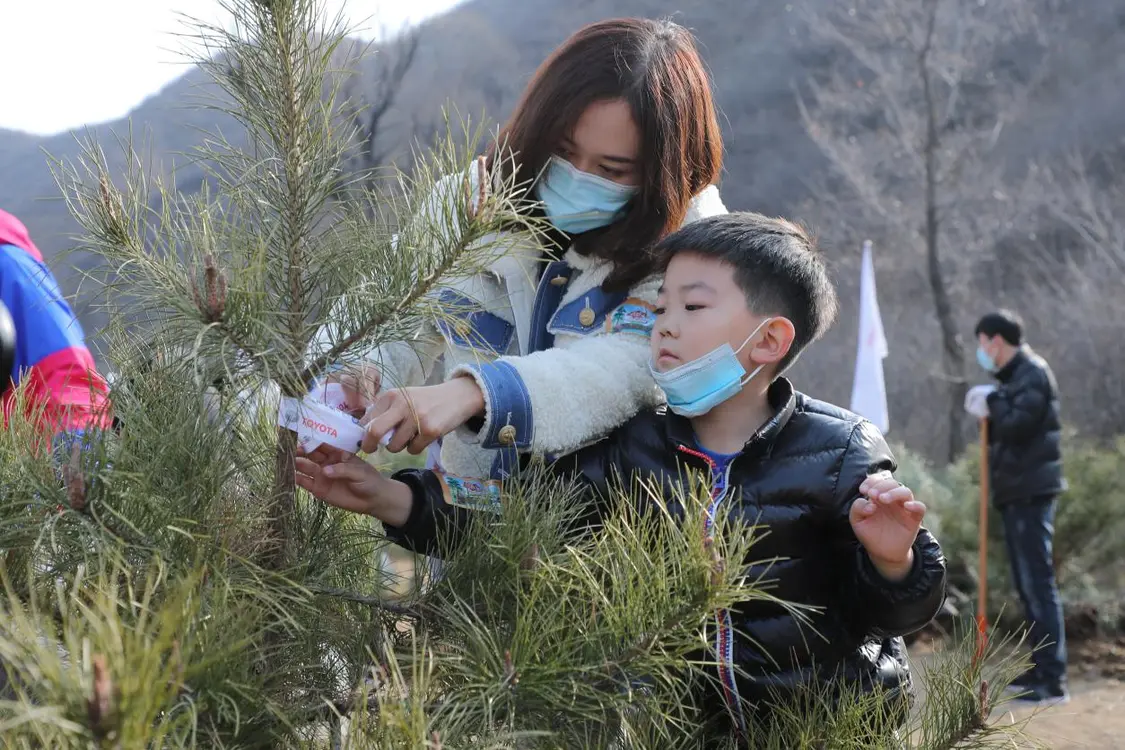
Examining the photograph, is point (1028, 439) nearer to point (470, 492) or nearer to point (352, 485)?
point (470, 492)

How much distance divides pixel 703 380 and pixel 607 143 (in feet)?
1.10

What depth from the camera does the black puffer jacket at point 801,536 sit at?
1255 millimetres

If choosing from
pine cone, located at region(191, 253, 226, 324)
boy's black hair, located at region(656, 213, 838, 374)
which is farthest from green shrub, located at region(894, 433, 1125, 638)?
pine cone, located at region(191, 253, 226, 324)

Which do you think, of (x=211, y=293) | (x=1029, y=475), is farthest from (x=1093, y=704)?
(x=211, y=293)

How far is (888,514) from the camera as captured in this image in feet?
3.95

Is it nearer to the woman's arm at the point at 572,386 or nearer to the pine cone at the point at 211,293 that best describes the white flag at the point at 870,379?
the woman's arm at the point at 572,386

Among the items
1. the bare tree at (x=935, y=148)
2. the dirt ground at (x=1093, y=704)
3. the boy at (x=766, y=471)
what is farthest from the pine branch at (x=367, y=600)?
the bare tree at (x=935, y=148)

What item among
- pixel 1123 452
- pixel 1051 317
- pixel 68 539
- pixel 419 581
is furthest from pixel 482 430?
pixel 1051 317

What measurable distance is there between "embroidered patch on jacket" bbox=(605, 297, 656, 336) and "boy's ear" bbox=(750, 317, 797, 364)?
0.15 m

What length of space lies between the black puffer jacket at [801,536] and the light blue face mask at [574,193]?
0.29m

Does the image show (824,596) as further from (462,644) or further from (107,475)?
(107,475)

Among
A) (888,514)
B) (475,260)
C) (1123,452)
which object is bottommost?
(1123,452)

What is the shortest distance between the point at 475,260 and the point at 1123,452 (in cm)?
715

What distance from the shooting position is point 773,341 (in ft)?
4.58
